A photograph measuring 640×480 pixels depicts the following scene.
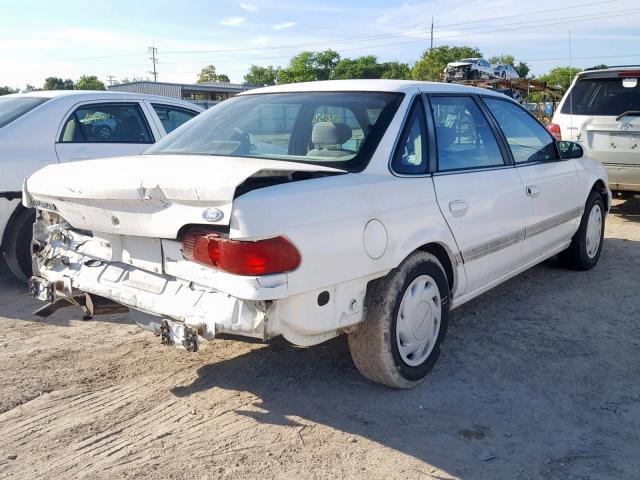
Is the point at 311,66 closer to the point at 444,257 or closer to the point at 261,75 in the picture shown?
the point at 261,75

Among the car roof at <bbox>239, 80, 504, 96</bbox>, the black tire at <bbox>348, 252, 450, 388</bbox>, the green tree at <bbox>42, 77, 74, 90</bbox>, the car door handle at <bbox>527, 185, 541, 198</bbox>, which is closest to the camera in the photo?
the black tire at <bbox>348, 252, 450, 388</bbox>

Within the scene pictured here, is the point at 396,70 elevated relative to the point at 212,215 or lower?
elevated

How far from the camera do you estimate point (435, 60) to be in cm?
5422

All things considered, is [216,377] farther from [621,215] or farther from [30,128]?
Answer: [621,215]

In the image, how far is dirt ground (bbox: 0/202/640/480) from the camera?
2848 mm

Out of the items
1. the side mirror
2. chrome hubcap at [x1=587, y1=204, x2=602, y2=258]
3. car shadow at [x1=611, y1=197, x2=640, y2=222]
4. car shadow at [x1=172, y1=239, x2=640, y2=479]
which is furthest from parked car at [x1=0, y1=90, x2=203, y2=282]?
car shadow at [x1=611, y1=197, x2=640, y2=222]

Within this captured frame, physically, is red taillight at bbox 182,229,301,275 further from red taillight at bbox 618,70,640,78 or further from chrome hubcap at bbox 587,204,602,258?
red taillight at bbox 618,70,640,78

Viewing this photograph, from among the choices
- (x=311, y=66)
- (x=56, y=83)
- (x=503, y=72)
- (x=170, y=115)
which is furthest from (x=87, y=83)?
(x=170, y=115)

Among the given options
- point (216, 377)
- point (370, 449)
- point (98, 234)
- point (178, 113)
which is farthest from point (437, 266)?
point (178, 113)

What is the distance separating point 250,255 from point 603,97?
6904mm

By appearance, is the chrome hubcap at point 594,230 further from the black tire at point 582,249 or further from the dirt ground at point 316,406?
the dirt ground at point 316,406

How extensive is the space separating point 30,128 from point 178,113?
72.3 inches

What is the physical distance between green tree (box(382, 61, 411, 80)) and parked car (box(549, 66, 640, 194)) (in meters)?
49.4

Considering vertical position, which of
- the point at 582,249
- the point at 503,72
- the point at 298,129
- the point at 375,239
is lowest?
the point at 582,249
